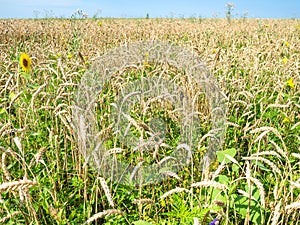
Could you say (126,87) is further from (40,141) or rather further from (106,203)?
(106,203)

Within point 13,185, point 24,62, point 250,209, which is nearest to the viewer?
point 13,185

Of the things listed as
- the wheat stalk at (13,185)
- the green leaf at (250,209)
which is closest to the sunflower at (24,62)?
the wheat stalk at (13,185)

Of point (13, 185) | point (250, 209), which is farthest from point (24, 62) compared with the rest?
point (250, 209)

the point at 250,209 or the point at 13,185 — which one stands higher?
the point at 13,185

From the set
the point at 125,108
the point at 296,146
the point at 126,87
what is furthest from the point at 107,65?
the point at 296,146

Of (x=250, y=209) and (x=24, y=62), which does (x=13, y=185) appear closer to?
(x=250, y=209)

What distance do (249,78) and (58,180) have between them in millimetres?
2605

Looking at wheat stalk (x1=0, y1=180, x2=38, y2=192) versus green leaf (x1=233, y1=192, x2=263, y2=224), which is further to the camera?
green leaf (x1=233, y1=192, x2=263, y2=224)

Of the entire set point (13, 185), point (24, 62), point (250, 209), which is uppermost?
point (24, 62)

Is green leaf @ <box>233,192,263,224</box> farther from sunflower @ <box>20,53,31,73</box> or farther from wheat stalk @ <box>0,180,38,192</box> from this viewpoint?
sunflower @ <box>20,53,31,73</box>

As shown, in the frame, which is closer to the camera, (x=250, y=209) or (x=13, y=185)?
(x=13, y=185)

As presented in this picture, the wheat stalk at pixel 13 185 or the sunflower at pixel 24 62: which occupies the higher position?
the sunflower at pixel 24 62

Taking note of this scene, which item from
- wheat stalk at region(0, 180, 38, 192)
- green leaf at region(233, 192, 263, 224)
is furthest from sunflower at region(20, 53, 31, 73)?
green leaf at region(233, 192, 263, 224)

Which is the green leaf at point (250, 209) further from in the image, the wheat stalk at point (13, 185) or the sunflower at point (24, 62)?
the sunflower at point (24, 62)
